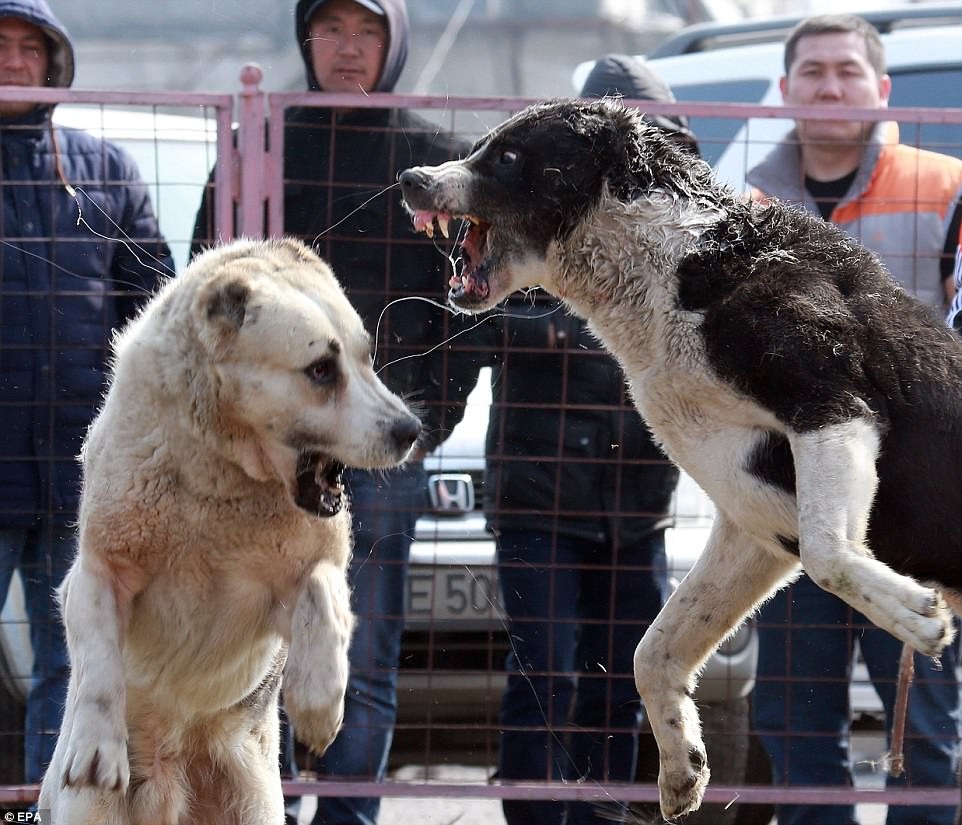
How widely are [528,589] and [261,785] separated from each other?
1390mm

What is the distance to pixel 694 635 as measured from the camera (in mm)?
3797

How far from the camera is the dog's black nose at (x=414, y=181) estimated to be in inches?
145

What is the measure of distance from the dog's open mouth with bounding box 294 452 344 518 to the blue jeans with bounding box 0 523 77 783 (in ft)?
5.21

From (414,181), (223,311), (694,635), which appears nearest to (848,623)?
(694,635)

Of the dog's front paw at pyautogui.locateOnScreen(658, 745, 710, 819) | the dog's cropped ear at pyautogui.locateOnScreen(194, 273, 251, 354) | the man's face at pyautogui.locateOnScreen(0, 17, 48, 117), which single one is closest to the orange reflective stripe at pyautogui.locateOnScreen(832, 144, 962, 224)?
the dog's front paw at pyautogui.locateOnScreen(658, 745, 710, 819)

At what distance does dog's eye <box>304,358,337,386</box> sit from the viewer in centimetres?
352

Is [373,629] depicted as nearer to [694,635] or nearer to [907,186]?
[694,635]

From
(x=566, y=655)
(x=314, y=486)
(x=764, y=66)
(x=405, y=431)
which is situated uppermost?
(x=764, y=66)

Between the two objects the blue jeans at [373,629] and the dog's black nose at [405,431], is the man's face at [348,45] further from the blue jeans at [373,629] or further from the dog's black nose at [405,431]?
the dog's black nose at [405,431]

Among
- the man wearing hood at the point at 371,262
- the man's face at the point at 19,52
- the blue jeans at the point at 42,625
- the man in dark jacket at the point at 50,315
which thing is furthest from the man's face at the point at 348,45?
the blue jeans at the point at 42,625

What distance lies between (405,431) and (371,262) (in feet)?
5.25

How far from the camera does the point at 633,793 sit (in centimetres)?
489

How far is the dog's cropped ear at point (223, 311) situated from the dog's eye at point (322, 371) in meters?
0.20

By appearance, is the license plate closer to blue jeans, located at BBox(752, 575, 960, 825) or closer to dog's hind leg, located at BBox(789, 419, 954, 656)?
blue jeans, located at BBox(752, 575, 960, 825)
